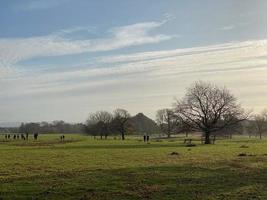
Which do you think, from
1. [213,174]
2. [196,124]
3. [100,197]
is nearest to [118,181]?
[100,197]

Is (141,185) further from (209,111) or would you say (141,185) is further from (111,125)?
(111,125)

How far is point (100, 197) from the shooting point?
1845cm

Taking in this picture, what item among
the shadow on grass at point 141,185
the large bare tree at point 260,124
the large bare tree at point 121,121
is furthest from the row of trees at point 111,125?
the shadow on grass at point 141,185

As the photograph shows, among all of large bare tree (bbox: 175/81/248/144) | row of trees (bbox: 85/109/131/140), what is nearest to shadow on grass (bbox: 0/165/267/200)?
large bare tree (bbox: 175/81/248/144)

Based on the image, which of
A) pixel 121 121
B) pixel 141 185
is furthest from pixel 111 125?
pixel 141 185

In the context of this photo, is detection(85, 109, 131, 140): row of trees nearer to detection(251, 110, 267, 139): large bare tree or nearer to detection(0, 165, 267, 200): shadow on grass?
detection(251, 110, 267, 139): large bare tree

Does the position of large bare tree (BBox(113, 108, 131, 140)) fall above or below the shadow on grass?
above

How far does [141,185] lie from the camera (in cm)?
2156

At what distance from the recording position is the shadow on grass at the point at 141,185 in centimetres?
1897

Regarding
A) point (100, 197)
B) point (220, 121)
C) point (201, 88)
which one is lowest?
point (100, 197)

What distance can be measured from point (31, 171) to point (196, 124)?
62187 millimetres

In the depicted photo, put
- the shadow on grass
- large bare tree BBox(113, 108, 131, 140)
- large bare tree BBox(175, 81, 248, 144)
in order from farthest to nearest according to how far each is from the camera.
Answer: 1. large bare tree BBox(113, 108, 131, 140)
2. large bare tree BBox(175, 81, 248, 144)
3. the shadow on grass

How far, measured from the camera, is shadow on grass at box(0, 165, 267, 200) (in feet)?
62.2

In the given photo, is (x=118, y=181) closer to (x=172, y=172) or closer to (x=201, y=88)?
(x=172, y=172)
